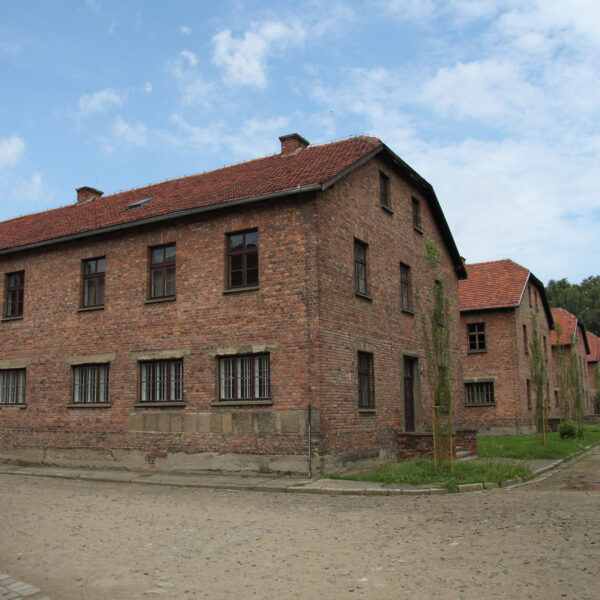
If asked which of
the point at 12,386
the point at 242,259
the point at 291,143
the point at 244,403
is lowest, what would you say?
the point at 244,403

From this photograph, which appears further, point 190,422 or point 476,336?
point 476,336

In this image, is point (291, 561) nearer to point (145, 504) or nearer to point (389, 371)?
point (145, 504)

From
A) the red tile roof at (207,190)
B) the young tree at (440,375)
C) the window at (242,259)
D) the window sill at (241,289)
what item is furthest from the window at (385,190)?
the window sill at (241,289)

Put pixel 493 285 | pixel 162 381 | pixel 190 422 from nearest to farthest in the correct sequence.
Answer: pixel 190 422
pixel 162 381
pixel 493 285

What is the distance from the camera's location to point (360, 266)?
1719 centimetres

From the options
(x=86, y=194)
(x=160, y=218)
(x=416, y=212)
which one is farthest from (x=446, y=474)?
(x=86, y=194)

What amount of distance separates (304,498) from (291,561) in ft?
17.1

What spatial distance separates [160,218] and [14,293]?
6751 mm

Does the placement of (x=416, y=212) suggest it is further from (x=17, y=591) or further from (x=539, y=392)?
(x=17, y=591)

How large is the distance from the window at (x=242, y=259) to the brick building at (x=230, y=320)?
40 mm

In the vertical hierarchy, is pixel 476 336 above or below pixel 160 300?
above

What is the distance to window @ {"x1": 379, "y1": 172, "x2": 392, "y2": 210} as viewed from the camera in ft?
62.0

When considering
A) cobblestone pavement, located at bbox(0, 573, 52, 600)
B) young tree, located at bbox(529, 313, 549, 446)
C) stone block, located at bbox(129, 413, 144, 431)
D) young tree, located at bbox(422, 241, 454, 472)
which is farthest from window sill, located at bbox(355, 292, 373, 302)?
cobblestone pavement, located at bbox(0, 573, 52, 600)

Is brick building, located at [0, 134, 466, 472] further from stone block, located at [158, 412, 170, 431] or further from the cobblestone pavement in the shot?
the cobblestone pavement
